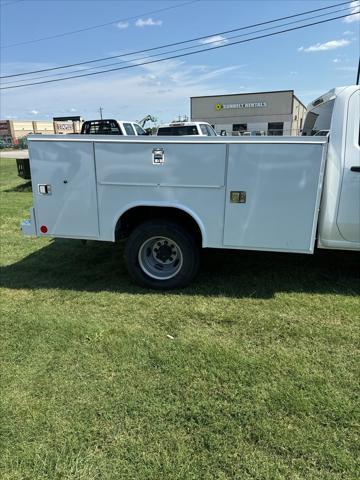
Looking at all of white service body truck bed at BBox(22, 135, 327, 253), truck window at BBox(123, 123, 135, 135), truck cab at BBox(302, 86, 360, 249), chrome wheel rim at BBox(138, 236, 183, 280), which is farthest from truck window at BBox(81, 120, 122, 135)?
truck cab at BBox(302, 86, 360, 249)

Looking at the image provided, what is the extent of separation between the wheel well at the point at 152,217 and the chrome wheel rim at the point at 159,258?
264 millimetres

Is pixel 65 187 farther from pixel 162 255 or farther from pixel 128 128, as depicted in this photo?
pixel 128 128

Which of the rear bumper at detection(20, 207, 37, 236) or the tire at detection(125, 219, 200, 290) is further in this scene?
the rear bumper at detection(20, 207, 37, 236)

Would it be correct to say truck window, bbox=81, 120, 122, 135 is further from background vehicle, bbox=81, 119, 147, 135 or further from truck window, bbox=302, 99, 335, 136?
truck window, bbox=302, 99, 335, 136

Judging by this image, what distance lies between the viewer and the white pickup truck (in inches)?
148

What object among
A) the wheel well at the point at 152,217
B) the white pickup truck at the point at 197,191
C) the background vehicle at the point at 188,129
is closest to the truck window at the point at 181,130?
the background vehicle at the point at 188,129

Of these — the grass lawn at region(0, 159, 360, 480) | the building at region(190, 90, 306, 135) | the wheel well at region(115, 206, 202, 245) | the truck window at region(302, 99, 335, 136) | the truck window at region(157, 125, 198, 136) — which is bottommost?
the grass lawn at region(0, 159, 360, 480)

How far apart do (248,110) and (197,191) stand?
51407 mm

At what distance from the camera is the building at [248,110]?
5025 cm

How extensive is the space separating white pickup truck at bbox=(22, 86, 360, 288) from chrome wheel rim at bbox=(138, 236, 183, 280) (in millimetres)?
12

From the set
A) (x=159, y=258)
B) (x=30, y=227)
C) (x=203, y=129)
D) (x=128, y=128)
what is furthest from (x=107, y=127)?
(x=159, y=258)

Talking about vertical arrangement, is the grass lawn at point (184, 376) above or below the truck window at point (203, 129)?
below

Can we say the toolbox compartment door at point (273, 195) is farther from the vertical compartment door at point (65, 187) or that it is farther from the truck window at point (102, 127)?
the truck window at point (102, 127)

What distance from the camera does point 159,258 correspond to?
14.6 feet
